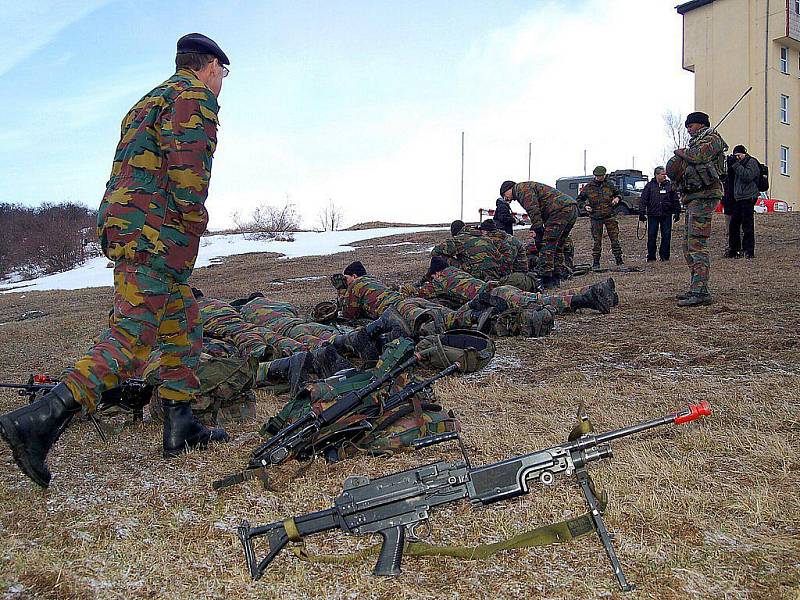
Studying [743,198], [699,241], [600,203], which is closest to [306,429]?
[699,241]

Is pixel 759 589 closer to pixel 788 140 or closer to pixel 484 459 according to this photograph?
pixel 484 459

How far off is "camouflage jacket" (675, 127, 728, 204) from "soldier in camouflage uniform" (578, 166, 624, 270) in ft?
15.7

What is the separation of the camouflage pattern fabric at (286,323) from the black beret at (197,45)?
256 cm

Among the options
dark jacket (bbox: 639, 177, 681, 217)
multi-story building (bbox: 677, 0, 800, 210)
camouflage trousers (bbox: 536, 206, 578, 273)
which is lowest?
camouflage trousers (bbox: 536, 206, 578, 273)

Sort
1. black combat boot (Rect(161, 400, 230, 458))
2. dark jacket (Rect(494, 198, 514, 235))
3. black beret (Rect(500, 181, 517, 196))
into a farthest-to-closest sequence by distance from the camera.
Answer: dark jacket (Rect(494, 198, 514, 235)) → black beret (Rect(500, 181, 517, 196)) → black combat boot (Rect(161, 400, 230, 458))

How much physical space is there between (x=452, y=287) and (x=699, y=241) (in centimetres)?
292

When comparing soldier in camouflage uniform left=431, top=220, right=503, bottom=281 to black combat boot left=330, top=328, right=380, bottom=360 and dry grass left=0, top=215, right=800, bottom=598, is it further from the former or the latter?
black combat boot left=330, top=328, right=380, bottom=360

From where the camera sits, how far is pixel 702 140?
309 inches

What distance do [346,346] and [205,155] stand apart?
2085mm

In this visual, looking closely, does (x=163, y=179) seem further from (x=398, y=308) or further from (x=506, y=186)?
(x=506, y=186)

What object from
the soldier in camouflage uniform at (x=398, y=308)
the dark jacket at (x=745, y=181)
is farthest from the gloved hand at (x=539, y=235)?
the soldier in camouflage uniform at (x=398, y=308)

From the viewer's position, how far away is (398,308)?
6336 mm

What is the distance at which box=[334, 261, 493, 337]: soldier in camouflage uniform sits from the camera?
19.9ft

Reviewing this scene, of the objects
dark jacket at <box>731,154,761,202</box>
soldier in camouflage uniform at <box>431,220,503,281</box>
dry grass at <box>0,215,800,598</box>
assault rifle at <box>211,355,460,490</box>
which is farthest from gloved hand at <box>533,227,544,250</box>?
assault rifle at <box>211,355,460,490</box>
